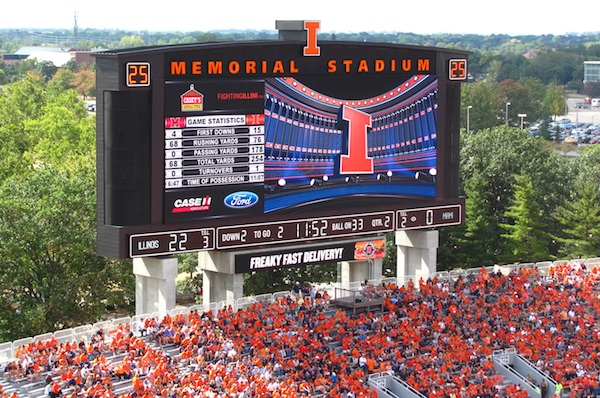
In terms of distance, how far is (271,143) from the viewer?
33781 mm

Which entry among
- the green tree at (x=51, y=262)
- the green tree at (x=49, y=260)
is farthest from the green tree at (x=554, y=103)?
the green tree at (x=49, y=260)

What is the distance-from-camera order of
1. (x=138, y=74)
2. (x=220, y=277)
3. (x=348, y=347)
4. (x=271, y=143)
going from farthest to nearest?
(x=220, y=277) → (x=348, y=347) → (x=271, y=143) → (x=138, y=74)

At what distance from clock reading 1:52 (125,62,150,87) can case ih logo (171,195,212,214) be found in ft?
9.94

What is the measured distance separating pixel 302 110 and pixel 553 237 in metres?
21.0

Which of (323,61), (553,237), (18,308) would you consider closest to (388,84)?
(323,61)

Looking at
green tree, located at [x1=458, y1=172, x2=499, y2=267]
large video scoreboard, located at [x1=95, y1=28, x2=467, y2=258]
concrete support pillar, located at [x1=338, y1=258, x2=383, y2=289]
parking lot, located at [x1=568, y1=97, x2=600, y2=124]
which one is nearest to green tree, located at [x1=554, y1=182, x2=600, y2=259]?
green tree, located at [x1=458, y1=172, x2=499, y2=267]

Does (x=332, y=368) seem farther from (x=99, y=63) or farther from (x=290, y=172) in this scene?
(x=99, y=63)

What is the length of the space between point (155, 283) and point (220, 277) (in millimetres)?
2088

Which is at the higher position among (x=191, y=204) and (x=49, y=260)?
(x=191, y=204)

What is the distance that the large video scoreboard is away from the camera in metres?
31.6

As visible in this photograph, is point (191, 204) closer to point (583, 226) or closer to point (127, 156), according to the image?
point (127, 156)

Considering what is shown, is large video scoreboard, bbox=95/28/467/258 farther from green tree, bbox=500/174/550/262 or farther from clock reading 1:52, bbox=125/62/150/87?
green tree, bbox=500/174/550/262

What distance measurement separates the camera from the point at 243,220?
33469mm

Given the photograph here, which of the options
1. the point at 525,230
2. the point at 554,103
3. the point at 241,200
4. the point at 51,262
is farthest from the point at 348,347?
the point at 554,103
